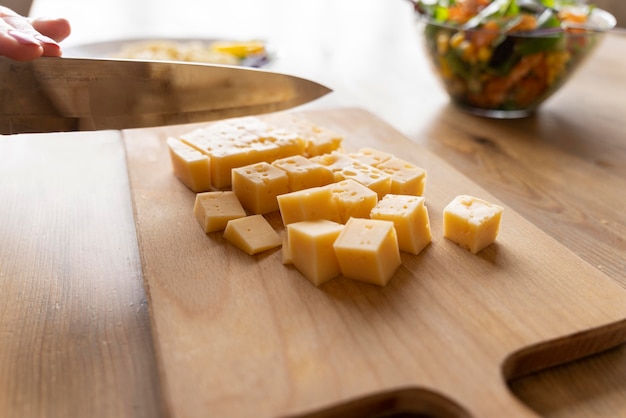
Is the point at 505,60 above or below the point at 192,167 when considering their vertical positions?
above

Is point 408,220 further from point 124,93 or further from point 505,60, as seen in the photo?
point 505,60

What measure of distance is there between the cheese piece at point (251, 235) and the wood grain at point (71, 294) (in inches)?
8.2

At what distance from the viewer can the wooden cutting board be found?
83cm

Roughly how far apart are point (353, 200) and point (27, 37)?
2.43ft

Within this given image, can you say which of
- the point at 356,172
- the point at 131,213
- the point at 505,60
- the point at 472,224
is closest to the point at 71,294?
the point at 131,213

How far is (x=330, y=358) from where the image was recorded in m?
0.89

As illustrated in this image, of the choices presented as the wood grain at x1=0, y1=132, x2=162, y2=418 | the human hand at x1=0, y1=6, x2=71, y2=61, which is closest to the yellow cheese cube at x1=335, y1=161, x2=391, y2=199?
the wood grain at x1=0, y1=132, x2=162, y2=418

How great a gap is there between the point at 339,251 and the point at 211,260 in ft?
0.87

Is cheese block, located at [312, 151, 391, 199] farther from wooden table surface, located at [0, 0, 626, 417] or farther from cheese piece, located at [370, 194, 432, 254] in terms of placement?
wooden table surface, located at [0, 0, 626, 417]

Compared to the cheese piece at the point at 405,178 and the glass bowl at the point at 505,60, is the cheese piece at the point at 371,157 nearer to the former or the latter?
the cheese piece at the point at 405,178

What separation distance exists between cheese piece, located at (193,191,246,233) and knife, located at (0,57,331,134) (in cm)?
23

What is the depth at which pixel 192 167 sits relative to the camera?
136cm

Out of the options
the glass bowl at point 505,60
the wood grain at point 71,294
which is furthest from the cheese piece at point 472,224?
the glass bowl at point 505,60

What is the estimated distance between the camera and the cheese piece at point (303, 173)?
132cm
